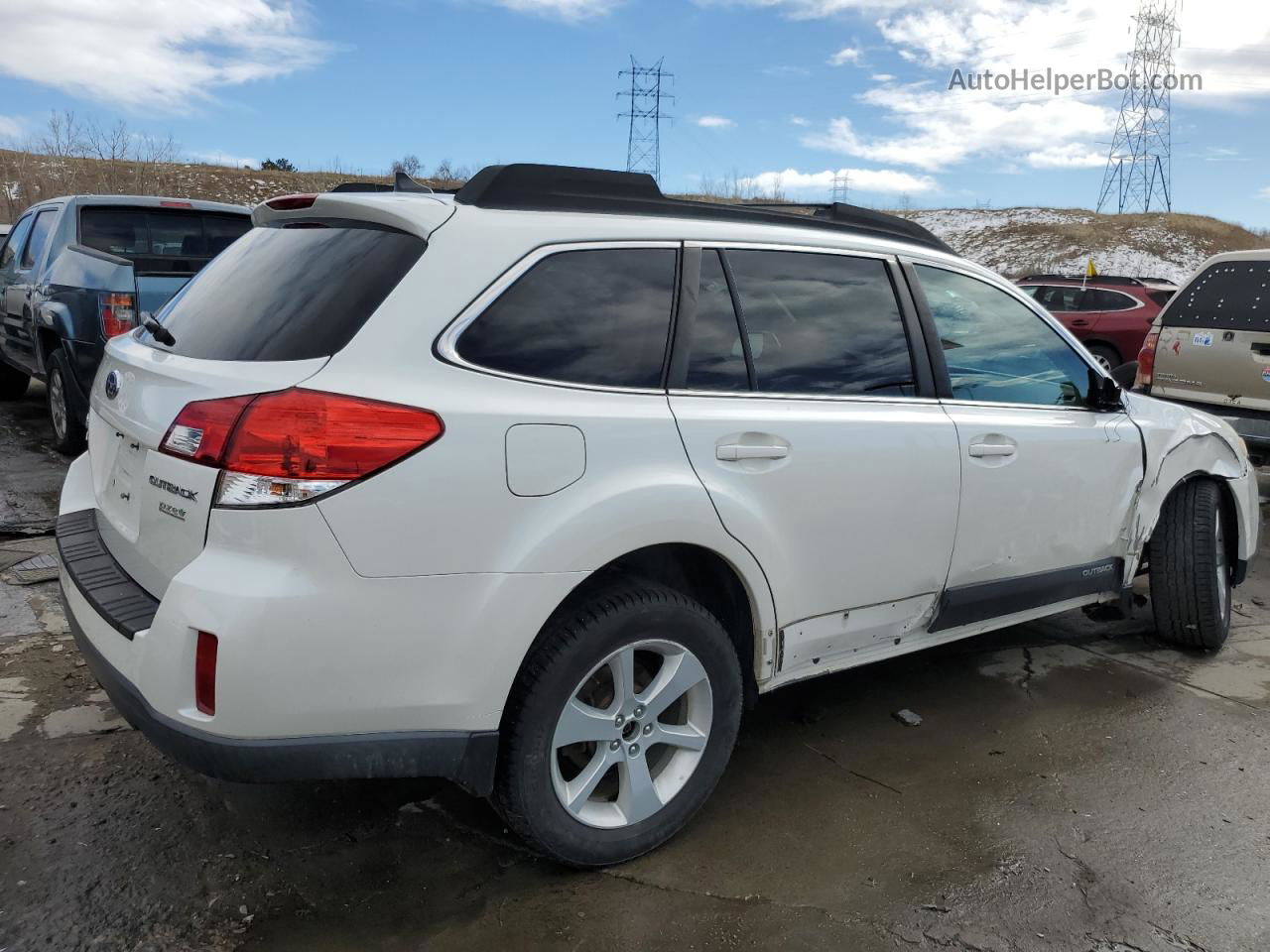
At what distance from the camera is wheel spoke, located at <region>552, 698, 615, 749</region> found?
242 cm

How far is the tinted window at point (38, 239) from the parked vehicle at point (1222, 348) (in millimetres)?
7964

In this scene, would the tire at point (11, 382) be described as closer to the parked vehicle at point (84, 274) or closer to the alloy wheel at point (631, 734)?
the parked vehicle at point (84, 274)

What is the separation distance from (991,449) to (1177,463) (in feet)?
4.34

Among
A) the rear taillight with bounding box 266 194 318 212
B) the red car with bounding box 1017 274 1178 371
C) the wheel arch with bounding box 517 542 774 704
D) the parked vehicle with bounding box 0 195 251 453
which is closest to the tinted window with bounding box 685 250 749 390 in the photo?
the wheel arch with bounding box 517 542 774 704

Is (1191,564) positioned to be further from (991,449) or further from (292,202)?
(292,202)

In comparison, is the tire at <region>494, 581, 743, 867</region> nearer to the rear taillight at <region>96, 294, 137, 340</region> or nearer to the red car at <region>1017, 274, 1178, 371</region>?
the rear taillight at <region>96, 294, 137, 340</region>

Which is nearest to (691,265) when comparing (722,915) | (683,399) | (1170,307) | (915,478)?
(683,399)

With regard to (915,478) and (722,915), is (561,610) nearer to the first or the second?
(722,915)

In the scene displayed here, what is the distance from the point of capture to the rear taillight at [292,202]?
267cm

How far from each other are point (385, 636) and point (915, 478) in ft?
5.62

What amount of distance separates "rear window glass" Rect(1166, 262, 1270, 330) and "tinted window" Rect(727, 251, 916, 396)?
520cm

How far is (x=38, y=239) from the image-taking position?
7.57 m

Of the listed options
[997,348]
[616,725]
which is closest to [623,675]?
[616,725]

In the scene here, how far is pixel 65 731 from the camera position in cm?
324
